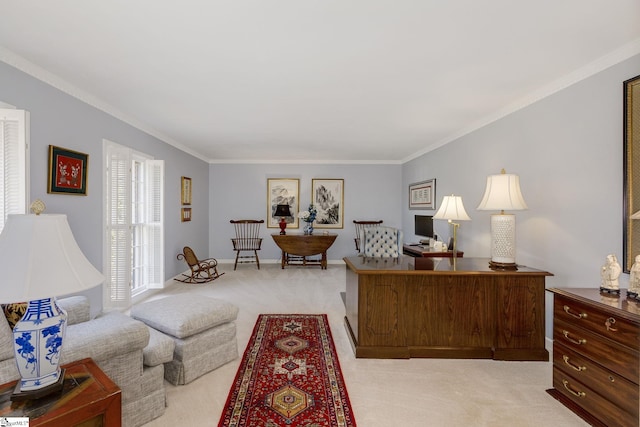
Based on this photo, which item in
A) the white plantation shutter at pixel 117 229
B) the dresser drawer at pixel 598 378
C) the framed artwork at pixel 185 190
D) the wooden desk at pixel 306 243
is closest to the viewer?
the dresser drawer at pixel 598 378

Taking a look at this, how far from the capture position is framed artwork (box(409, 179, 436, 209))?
4902 millimetres

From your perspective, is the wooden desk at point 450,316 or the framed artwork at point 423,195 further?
the framed artwork at point 423,195

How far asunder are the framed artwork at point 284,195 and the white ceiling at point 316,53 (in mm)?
2932

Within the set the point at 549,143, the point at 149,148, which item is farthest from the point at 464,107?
the point at 149,148

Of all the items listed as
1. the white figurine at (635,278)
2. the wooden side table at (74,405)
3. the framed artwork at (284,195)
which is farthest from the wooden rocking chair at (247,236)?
the white figurine at (635,278)

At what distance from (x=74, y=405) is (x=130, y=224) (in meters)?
2.89

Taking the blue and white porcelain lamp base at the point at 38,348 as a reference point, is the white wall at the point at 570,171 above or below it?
above

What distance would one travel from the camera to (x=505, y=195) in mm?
2447

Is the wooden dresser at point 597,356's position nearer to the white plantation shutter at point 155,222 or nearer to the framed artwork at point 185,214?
the white plantation shutter at point 155,222

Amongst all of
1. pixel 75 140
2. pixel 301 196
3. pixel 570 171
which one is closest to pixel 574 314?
pixel 570 171

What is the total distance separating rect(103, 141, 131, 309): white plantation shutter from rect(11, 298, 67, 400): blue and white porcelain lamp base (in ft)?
7.86

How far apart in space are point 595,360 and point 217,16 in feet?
9.23

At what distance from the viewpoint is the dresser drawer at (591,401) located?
4.88ft

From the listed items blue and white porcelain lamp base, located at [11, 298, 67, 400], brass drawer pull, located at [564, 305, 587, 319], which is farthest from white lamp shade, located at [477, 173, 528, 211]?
blue and white porcelain lamp base, located at [11, 298, 67, 400]
